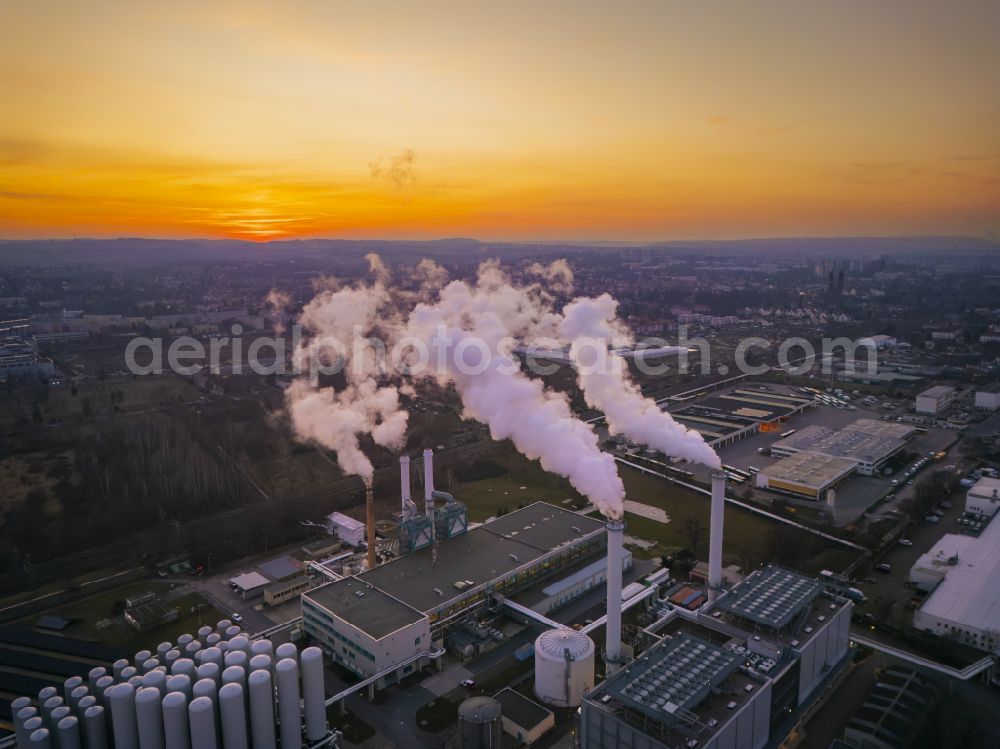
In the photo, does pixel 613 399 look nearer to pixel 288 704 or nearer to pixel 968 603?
pixel 968 603

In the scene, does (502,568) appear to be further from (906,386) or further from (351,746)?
(906,386)

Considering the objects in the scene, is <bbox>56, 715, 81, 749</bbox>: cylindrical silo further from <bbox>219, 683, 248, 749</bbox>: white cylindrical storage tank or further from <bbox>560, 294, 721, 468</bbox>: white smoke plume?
<bbox>560, 294, 721, 468</bbox>: white smoke plume

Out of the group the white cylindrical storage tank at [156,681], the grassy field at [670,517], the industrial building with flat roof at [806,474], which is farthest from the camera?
the industrial building with flat roof at [806,474]

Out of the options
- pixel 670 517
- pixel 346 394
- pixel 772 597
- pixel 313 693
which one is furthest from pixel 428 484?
pixel 346 394

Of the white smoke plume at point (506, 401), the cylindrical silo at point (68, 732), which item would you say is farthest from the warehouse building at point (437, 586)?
the cylindrical silo at point (68, 732)

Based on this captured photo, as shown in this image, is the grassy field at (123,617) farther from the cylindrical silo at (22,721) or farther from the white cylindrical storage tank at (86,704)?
the white cylindrical storage tank at (86,704)

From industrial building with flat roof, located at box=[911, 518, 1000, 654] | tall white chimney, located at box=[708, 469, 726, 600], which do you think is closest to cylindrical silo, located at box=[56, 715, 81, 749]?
tall white chimney, located at box=[708, 469, 726, 600]

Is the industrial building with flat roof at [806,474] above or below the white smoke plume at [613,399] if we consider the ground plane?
below
